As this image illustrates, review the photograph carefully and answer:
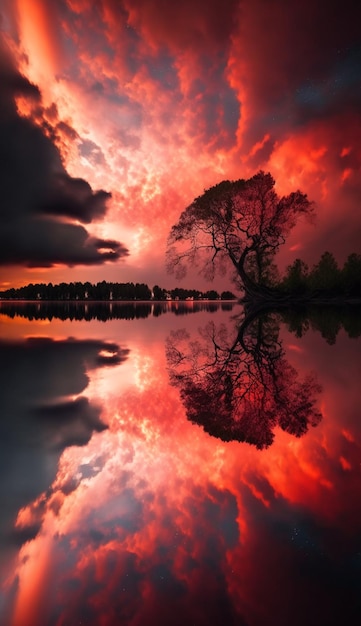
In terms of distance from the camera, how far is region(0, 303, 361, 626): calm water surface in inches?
56.5

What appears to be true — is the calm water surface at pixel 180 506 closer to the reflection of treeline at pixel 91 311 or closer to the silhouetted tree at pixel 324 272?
the reflection of treeline at pixel 91 311

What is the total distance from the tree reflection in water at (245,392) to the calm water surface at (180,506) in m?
0.03

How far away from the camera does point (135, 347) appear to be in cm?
891

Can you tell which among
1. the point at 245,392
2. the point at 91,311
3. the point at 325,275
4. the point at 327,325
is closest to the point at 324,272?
the point at 325,275

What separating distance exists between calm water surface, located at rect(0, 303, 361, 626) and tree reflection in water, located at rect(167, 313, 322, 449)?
0.09 feet

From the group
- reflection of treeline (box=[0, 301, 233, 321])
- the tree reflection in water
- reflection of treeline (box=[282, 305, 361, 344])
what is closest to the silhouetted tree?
reflection of treeline (box=[0, 301, 233, 321])

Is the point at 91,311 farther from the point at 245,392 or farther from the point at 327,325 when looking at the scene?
the point at 245,392

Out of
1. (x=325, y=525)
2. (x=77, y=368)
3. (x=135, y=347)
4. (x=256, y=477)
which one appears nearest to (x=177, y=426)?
(x=256, y=477)

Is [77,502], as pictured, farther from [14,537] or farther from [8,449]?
[8,449]

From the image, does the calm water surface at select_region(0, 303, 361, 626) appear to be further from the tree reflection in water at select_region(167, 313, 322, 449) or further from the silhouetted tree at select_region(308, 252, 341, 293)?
the silhouetted tree at select_region(308, 252, 341, 293)

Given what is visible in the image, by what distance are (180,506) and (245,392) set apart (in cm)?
270

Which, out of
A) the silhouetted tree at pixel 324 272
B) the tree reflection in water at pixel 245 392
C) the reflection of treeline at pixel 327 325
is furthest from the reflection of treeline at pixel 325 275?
the tree reflection in water at pixel 245 392

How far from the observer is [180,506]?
83.6 inches

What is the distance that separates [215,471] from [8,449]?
1714 millimetres
